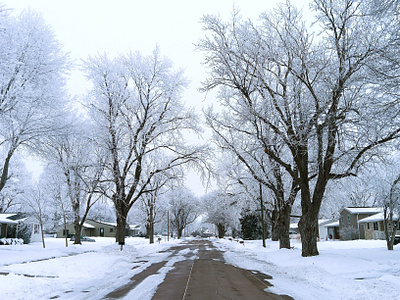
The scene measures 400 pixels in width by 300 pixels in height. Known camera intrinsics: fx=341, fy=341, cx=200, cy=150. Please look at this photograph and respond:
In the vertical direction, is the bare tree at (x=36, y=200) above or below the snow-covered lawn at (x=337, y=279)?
above

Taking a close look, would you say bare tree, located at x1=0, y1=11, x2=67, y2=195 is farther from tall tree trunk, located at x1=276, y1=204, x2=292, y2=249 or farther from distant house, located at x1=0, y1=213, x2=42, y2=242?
distant house, located at x1=0, y1=213, x2=42, y2=242

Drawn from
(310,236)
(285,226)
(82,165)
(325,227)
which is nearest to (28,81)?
(82,165)

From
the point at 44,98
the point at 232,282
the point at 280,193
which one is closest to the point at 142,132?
the point at 44,98

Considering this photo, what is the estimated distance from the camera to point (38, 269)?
12.6m

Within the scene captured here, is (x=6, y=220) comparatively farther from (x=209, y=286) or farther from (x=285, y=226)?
(x=209, y=286)

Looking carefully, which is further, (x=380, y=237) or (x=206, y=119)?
(x=380, y=237)

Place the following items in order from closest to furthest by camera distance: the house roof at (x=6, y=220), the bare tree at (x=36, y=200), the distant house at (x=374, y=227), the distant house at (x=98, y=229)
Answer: the bare tree at (x=36, y=200) < the house roof at (x=6, y=220) < the distant house at (x=374, y=227) < the distant house at (x=98, y=229)

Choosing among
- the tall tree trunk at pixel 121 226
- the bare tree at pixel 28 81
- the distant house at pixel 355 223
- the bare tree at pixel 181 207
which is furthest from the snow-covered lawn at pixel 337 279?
the bare tree at pixel 181 207

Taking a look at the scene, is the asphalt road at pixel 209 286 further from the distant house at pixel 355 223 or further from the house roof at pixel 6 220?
the distant house at pixel 355 223

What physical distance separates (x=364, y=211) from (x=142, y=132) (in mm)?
40011

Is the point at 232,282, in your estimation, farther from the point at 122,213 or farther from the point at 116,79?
the point at 116,79

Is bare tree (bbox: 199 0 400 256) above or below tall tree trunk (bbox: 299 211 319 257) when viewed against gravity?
above

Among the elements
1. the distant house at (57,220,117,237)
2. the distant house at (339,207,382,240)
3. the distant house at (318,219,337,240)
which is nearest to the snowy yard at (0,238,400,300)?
the distant house at (339,207,382,240)

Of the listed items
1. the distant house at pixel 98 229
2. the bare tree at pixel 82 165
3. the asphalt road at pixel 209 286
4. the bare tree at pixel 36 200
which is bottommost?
the distant house at pixel 98 229
